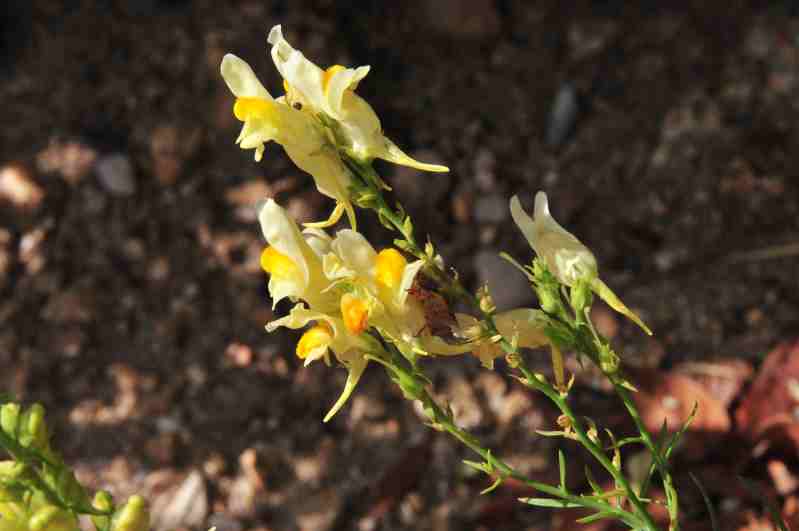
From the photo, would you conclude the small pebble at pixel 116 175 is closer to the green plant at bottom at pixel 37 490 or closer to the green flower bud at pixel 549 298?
the green plant at bottom at pixel 37 490

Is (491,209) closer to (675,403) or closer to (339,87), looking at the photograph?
(675,403)

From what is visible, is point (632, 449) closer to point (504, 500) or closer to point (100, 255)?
point (504, 500)

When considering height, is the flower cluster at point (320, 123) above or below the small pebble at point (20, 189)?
above

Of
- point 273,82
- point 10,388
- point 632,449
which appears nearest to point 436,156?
point 273,82

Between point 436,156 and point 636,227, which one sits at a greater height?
point 436,156

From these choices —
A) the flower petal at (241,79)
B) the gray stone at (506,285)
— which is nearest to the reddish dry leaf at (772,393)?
the gray stone at (506,285)

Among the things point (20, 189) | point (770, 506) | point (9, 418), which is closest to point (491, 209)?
point (20, 189)
